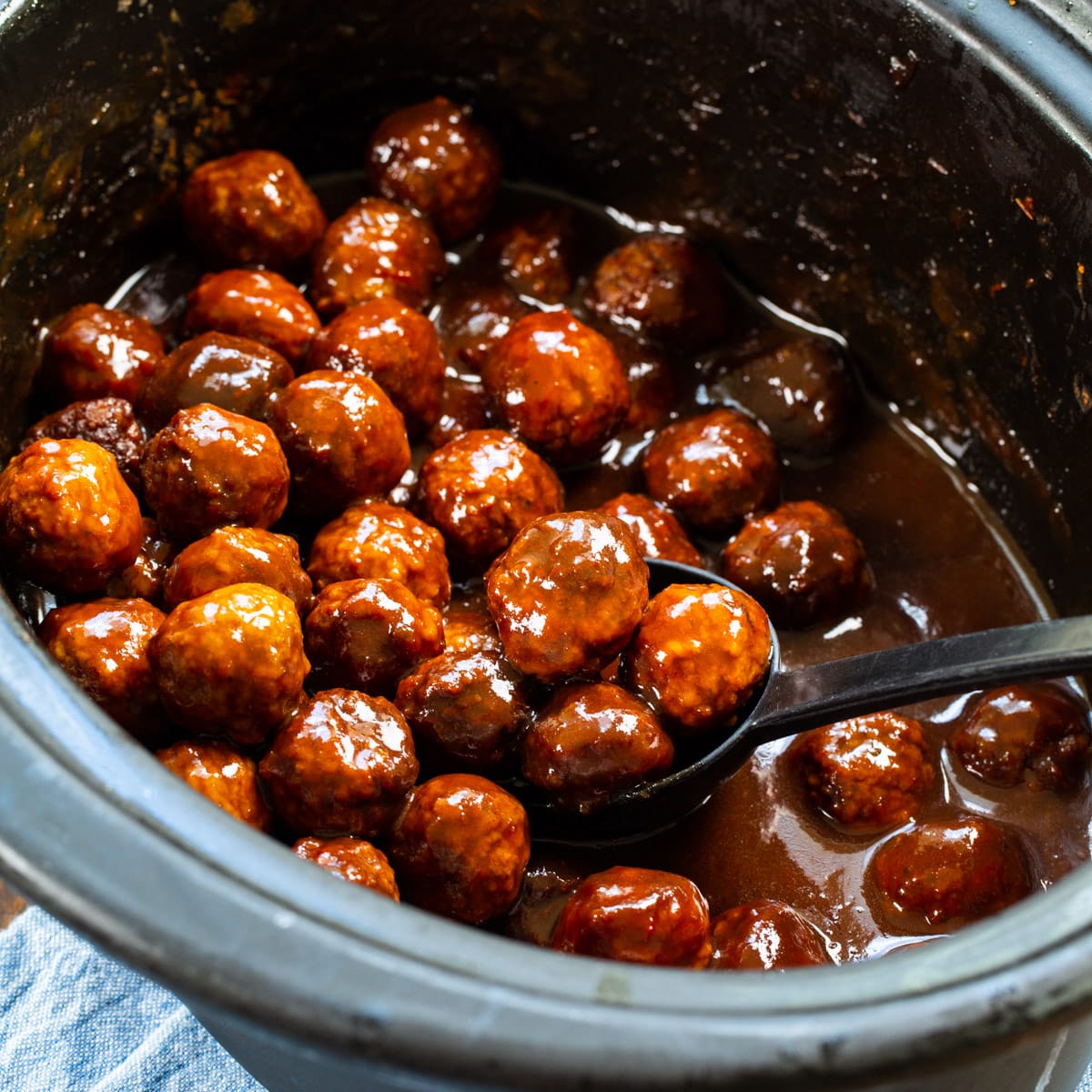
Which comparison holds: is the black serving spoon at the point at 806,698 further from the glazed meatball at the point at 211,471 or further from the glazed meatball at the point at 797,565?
the glazed meatball at the point at 211,471

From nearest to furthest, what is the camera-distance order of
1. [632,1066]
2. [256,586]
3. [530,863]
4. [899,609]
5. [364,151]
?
[632,1066], [256,586], [530,863], [899,609], [364,151]

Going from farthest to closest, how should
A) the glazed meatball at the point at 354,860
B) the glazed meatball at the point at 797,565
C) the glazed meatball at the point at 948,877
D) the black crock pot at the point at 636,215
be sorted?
the glazed meatball at the point at 797,565 → the glazed meatball at the point at 948,877 → the glazed meatball at the point at 354,860 → the black crock pot at the point at 636,215

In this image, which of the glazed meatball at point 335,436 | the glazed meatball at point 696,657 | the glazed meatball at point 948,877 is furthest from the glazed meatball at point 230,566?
the glazed meatball at point 948,877

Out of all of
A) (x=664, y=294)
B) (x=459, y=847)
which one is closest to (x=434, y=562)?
(x=459, y=847)

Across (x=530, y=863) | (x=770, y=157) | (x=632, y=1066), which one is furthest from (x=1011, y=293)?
(x=632, y=1066)

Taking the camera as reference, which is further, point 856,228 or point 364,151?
point 364,151

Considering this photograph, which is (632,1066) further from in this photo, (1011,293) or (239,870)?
(1011,293)
